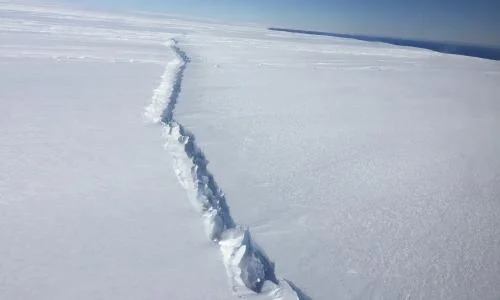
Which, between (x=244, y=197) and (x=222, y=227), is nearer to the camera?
(x=222, y=227)

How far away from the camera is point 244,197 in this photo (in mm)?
2955

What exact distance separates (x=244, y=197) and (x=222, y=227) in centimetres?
47

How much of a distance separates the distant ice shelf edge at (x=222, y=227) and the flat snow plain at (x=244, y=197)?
17 mm

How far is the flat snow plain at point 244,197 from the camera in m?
2.04

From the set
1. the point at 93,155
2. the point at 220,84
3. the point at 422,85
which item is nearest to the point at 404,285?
the point at 93,155

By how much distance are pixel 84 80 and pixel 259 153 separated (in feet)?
14.1

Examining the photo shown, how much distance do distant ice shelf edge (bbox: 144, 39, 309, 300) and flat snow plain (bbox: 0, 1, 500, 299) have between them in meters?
0.02

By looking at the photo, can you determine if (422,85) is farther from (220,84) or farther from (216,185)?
(216,185)

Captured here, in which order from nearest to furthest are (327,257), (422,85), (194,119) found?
(327,257) < (194,119) < (422,85)

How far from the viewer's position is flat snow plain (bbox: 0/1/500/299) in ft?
6.69

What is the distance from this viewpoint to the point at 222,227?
2.51 meters

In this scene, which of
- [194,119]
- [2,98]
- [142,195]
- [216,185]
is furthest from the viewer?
[2,98]

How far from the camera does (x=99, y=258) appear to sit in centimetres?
211

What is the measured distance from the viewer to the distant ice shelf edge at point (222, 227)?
199 centimetres
